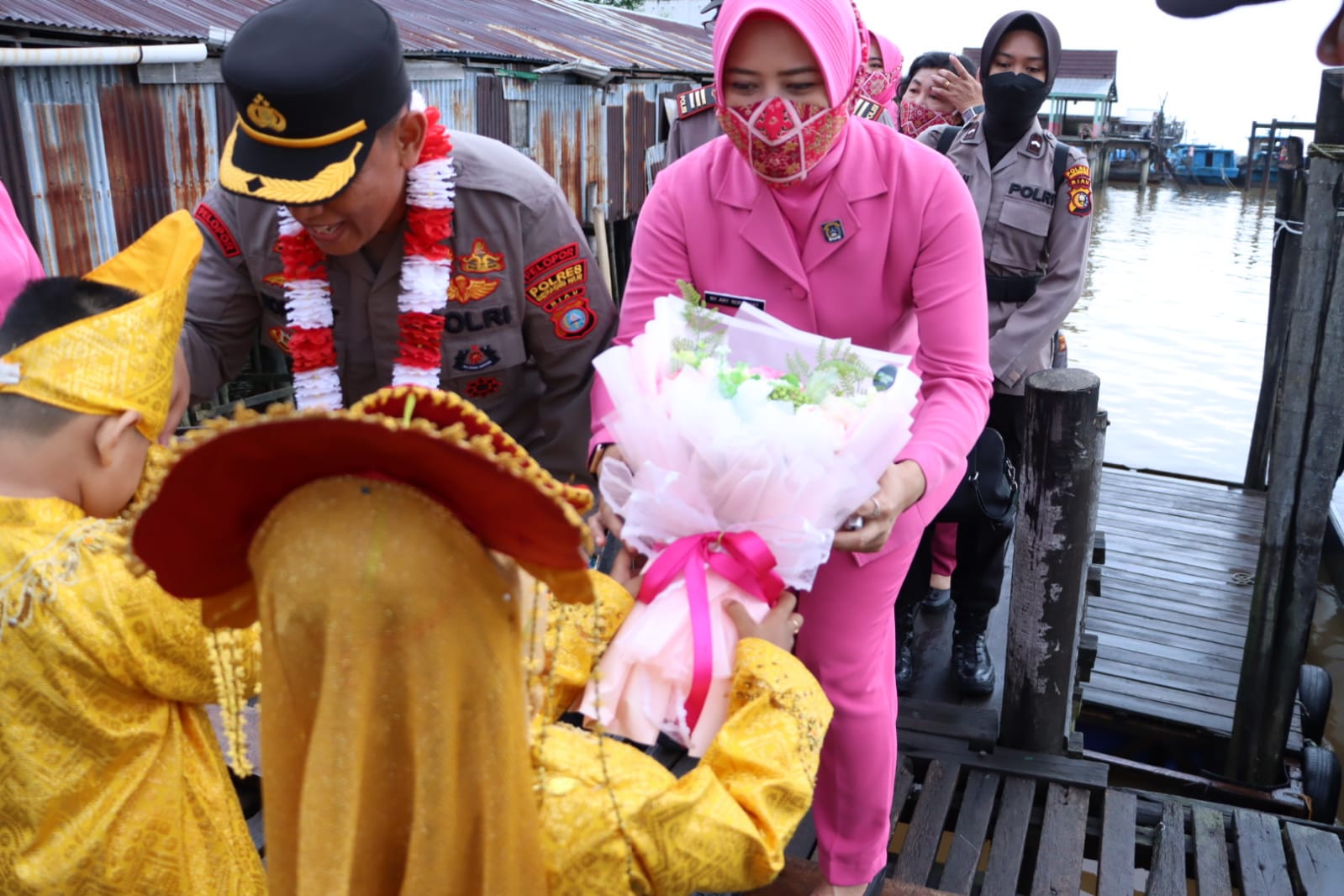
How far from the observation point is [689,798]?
1.49 m

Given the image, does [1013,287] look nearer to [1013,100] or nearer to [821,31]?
[1013,100]

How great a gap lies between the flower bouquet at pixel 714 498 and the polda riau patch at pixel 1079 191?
8.65 ft

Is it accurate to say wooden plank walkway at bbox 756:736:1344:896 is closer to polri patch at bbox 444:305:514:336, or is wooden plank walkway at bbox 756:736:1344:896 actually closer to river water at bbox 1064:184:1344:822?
polri patch at bbox 444:305:514:336

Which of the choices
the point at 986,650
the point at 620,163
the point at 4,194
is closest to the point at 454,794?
the point at 4,194

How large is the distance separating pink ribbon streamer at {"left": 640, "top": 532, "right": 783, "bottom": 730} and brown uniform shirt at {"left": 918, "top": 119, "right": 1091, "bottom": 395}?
8.46 feet

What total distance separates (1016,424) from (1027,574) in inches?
32.8

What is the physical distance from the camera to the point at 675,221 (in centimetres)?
248

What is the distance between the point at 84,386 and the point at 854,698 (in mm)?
1756

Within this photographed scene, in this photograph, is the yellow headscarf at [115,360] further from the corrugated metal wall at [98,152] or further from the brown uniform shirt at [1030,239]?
the corrugated metal wall at [98,152]

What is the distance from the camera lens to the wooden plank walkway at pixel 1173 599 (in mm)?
5137

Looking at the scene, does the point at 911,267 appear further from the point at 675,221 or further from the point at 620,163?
the point at 620,163

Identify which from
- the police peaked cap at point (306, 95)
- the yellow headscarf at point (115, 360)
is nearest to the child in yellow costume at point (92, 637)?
the yellow headscarf at point (115, 360)

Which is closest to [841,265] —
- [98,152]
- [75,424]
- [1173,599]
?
[75,424]

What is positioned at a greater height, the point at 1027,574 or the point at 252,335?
the point at 252,335
